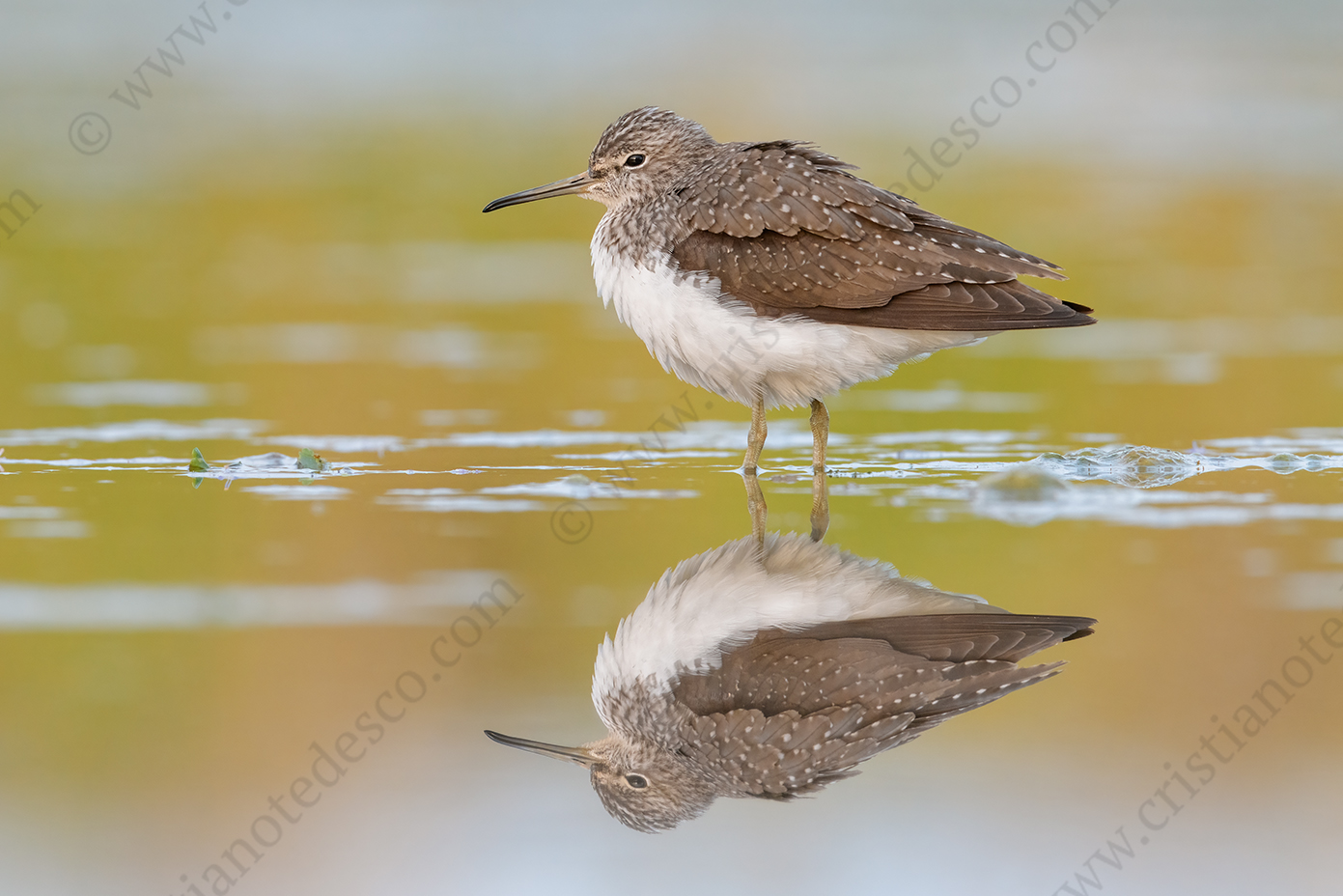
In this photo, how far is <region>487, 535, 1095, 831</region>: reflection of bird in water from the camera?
16.0ft

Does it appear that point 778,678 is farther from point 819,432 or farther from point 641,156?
point 641,156

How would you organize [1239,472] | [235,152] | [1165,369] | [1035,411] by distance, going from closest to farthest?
[1239,472], [1035,411], [1165,369], [235,152]

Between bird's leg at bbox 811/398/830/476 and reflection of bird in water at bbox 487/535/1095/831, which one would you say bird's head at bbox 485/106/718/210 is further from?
reflection of bird in water at bbox 487/535/1095/831

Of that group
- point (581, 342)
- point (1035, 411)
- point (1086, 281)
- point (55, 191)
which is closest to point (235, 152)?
point (55, 191)

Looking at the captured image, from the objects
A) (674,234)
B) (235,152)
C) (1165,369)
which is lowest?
(1165,369)

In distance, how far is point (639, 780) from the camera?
15.6 ft

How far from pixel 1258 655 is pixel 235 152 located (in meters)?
17.6

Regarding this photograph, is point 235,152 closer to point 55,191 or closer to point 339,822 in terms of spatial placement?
point 55,191

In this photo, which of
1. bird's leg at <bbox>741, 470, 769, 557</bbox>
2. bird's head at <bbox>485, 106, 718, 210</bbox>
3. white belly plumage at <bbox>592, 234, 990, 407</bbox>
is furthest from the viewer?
bird's head at <bbox>485, 106, 718, 210</bbox>

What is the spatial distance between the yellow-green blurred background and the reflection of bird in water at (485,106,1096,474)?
2.15 ft

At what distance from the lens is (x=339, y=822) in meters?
4.53

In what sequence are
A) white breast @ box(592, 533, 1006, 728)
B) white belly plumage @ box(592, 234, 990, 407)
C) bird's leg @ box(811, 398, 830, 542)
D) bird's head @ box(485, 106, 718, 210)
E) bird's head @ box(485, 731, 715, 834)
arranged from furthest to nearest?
bird's head @ box(485, 106, 718, 210), white belly plumage @ box(592, 234, 990, 407), bird's leg @ box(811, 398, 830, 542), white breast @ box(592, 533, 1006, 728), bird's head @ box(485, 731, 715, 834)

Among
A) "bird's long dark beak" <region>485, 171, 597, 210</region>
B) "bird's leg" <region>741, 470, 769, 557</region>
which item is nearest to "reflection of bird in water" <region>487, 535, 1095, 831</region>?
"bird's leg" <region>741, 470, 769, 557</region>

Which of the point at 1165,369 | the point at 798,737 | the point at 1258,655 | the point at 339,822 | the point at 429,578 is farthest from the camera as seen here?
the point at 1165,369
